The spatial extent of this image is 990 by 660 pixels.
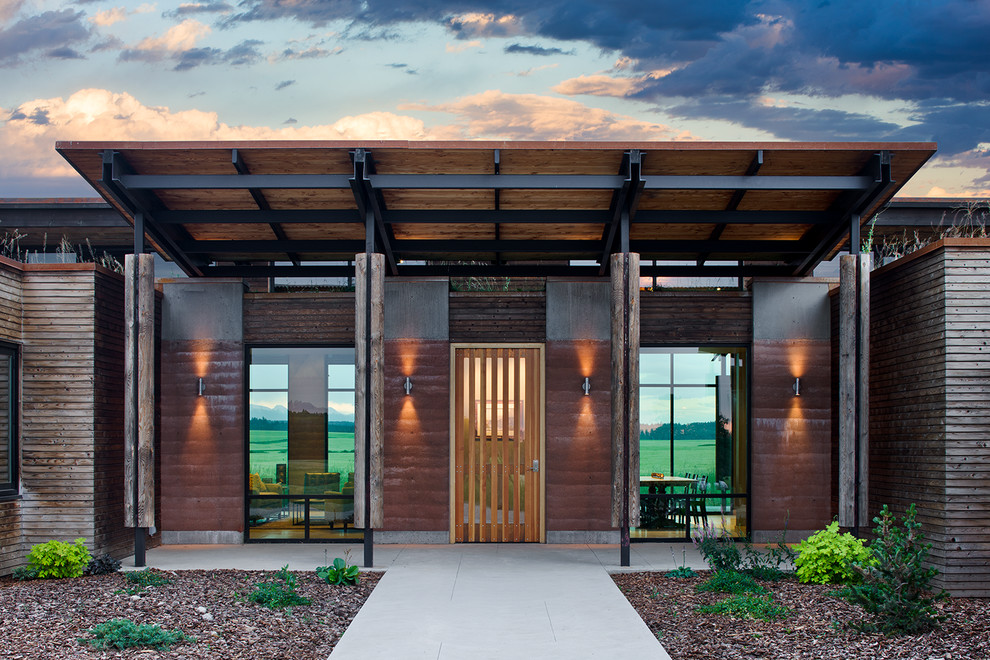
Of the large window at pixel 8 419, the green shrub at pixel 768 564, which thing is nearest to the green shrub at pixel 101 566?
the large window at pixel 8 419

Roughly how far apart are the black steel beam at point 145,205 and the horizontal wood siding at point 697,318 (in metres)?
6.69

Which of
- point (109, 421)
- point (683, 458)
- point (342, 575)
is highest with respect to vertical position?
point (109, 421)

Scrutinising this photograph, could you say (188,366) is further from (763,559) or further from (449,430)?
(763,559)

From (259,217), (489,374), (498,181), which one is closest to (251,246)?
(259,217)

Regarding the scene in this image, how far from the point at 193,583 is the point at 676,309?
7.27m

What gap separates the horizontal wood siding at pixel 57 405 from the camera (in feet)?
30.0

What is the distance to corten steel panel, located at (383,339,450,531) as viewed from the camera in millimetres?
10789

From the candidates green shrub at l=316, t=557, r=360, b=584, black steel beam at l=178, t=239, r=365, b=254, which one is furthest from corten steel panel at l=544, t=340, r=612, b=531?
black steel beam at l=178, t=239, r=365, b=254

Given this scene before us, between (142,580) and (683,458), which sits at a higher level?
(683,458)

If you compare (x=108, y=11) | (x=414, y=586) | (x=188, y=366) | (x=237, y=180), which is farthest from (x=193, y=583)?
(x=108, y=11)

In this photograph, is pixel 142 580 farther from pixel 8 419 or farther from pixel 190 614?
pixel 8 419

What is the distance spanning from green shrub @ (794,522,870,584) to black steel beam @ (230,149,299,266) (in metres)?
7.82

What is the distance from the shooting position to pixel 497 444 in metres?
10.9

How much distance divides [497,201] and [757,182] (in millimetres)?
3273
